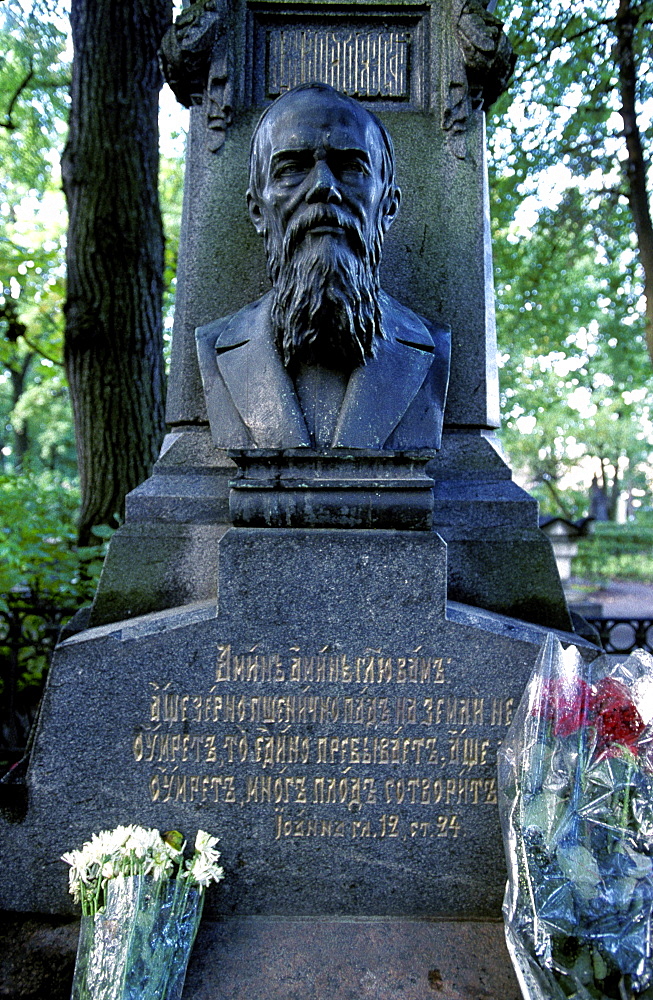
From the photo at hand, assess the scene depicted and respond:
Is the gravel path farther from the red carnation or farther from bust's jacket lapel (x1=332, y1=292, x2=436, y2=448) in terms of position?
the red carnation

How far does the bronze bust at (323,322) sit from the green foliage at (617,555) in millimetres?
18094

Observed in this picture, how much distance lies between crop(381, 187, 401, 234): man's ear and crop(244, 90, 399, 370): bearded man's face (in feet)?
0.39

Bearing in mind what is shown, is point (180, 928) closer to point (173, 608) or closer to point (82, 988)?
point (82, 988)

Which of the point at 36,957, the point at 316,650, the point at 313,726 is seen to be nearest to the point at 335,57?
the point at 316,650

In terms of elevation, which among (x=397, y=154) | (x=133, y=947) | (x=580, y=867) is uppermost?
(x=397, y=154)

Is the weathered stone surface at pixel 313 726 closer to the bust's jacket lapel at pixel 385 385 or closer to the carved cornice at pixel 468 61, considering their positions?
the bust's jacket lapel at pixel 385 385

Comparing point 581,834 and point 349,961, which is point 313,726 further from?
point 581,834

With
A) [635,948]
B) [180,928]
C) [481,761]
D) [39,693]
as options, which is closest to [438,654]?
[481,761]

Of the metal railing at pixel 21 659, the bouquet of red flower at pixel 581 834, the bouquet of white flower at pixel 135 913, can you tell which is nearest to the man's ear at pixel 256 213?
the bouquet of red flower at pixel 581 834

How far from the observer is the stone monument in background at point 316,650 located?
2.56 meters

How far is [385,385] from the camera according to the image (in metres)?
3.11

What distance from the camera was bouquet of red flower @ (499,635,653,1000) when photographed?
74.7 inches

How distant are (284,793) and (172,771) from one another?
0.42 metres

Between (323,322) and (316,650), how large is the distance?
4.52ft
